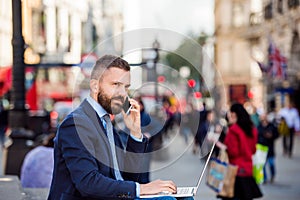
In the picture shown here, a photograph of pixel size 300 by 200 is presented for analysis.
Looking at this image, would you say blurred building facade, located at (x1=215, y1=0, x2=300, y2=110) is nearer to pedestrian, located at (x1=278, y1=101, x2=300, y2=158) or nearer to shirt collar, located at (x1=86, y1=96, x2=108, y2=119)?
pedestrian, located at (x1=278, y1=101, x2=300, y2=158)

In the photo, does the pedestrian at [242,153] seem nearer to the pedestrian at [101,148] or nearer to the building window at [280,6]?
the pedestrian at [101,148]

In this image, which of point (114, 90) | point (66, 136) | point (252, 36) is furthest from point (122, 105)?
point (252, 36)

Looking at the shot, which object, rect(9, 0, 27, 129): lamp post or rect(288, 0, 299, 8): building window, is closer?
rect(9, 0, 27, 129): lamp post

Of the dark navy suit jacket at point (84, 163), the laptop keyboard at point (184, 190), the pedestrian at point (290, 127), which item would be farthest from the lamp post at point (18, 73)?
the pedestrian at point (290, 127)

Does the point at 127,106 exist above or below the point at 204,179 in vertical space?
above

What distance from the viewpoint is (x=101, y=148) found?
3574 mm

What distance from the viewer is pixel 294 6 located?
36.9 metres

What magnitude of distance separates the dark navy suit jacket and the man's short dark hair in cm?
16

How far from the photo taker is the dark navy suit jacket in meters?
3.46

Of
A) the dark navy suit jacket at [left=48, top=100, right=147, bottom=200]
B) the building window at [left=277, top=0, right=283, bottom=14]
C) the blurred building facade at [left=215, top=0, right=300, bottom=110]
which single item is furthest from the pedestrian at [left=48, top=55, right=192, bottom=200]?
the building window at [left=277, top=0, right=283, bottom=14]

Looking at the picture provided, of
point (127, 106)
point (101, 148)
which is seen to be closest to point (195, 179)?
point (127, 106)

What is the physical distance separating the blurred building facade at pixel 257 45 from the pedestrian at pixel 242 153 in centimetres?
1172

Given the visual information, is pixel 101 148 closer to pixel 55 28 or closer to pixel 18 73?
pixel 18 73

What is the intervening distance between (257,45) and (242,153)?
144 feet
